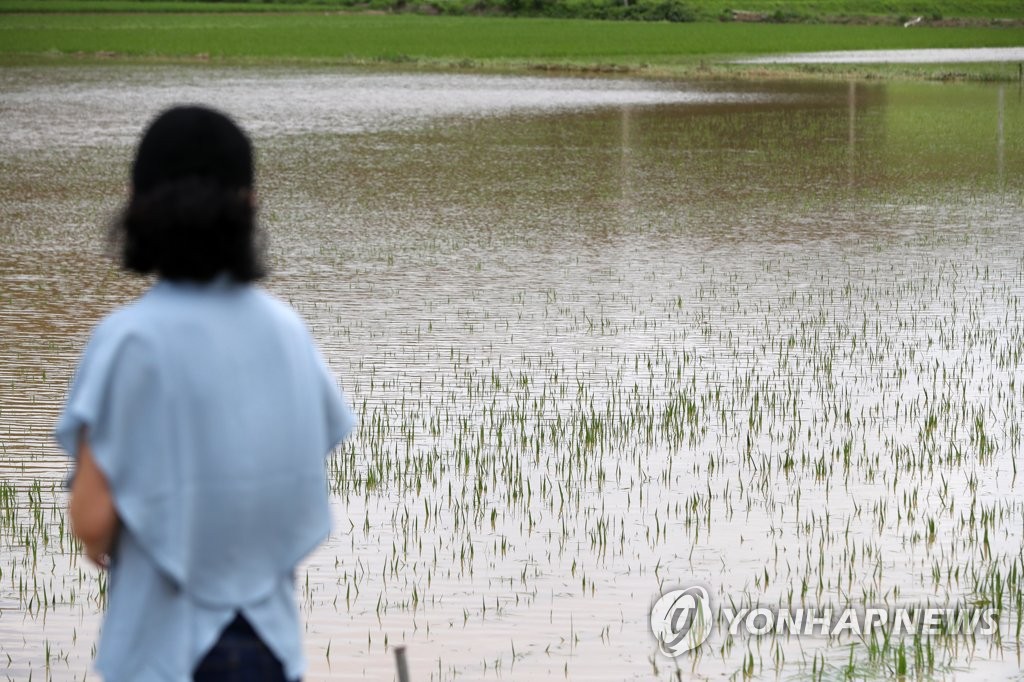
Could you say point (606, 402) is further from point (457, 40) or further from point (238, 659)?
point (457, 40)

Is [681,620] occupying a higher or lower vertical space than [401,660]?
lower

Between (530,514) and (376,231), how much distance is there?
33.1ft

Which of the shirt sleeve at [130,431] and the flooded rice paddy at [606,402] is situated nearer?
the shirt sleeve at [130,431]

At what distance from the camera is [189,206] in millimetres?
2336

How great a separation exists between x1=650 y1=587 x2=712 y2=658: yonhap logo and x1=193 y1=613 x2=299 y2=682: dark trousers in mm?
2994

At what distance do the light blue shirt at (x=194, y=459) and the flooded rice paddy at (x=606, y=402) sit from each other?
8.77ft

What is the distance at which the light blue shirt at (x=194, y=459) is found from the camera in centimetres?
227

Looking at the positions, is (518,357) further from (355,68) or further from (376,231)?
(355,68)

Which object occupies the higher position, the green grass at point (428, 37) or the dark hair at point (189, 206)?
the dark hair at point (189, 206)

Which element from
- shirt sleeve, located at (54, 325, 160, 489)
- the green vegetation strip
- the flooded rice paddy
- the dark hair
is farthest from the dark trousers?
the green vegetation strip

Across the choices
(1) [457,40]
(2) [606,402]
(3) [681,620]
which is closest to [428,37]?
(1) [457,40]

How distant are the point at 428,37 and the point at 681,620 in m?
55.4

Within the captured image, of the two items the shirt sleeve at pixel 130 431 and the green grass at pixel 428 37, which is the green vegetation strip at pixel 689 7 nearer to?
the green grass at pixel 428 37

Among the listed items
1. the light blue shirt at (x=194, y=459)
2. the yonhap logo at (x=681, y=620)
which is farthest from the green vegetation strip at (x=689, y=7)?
the light blue shirt at (x=194, y=459)
